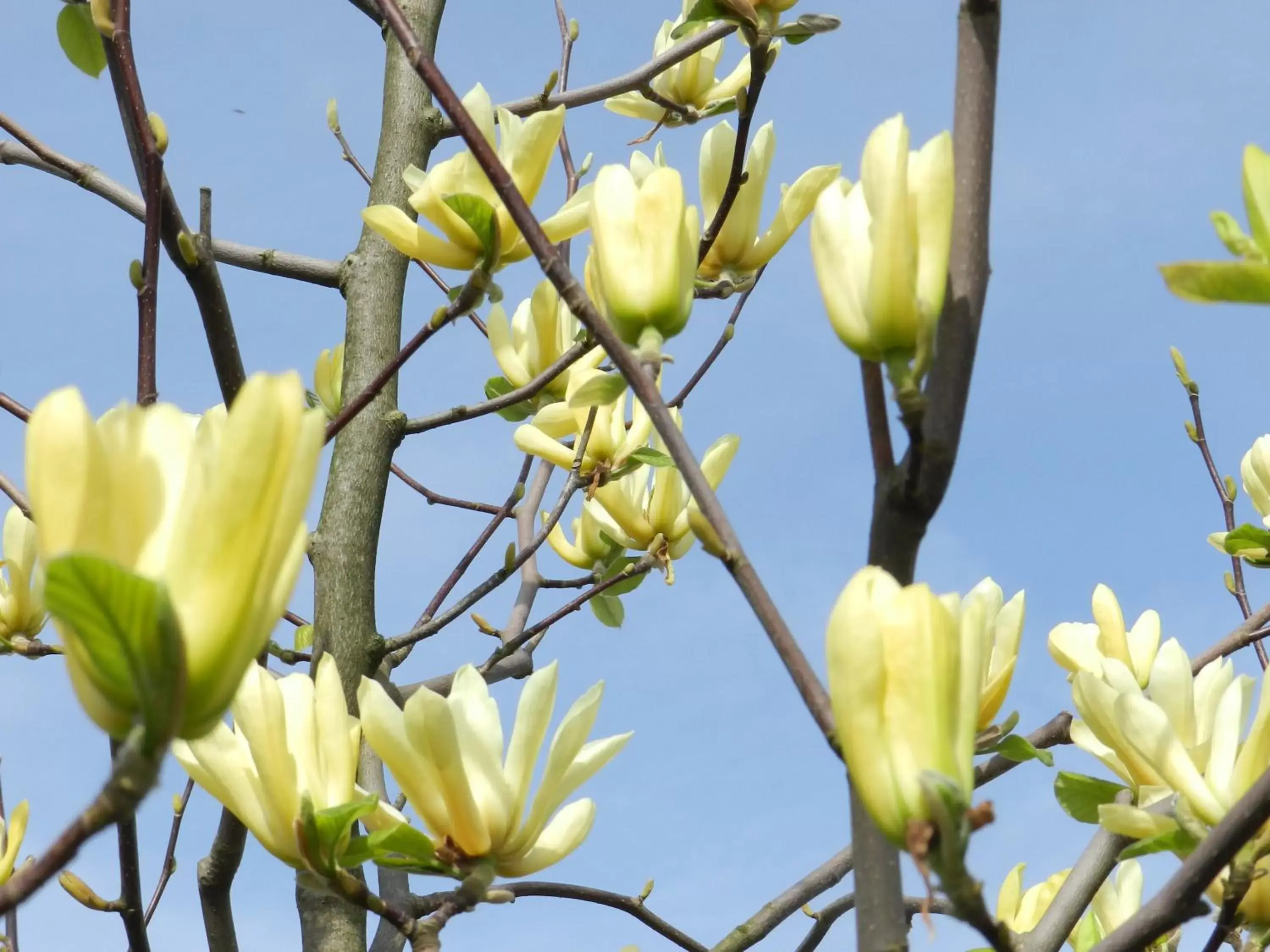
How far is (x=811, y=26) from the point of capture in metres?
1.84

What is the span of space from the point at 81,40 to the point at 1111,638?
1621 mm

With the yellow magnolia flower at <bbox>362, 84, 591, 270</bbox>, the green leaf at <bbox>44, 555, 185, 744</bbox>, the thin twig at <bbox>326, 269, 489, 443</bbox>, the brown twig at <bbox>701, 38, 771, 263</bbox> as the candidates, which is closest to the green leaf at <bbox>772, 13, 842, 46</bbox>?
the brown twig at <bbox>701, 38, 771, 263</bbox>

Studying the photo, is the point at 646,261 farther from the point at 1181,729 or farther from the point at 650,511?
the point at 650,511

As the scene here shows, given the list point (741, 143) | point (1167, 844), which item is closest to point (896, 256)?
point (1167, 844)

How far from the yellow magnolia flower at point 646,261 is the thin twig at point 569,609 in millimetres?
1183

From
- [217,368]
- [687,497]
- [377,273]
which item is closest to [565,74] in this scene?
[377,273]

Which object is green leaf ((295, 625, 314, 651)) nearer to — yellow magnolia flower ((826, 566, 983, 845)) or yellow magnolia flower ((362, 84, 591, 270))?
yellow magnolia flower ((362, 84, 591, 270))

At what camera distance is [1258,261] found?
784mm

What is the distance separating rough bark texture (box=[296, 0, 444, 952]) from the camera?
6.26 ft

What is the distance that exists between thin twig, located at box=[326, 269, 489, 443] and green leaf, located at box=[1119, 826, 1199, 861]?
0.80 m

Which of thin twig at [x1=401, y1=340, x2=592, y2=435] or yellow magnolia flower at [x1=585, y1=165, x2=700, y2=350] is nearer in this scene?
yellow magnolia flower at [x1=585, y1=165, x2=700, y2=350]

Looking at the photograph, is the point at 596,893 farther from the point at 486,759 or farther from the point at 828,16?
the point at 828,16

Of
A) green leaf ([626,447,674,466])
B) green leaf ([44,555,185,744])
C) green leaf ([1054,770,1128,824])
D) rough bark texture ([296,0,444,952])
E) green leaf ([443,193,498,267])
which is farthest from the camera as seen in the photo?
rough bark texture ([296,0,444,952])

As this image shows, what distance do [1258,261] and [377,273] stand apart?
179 centimetres
